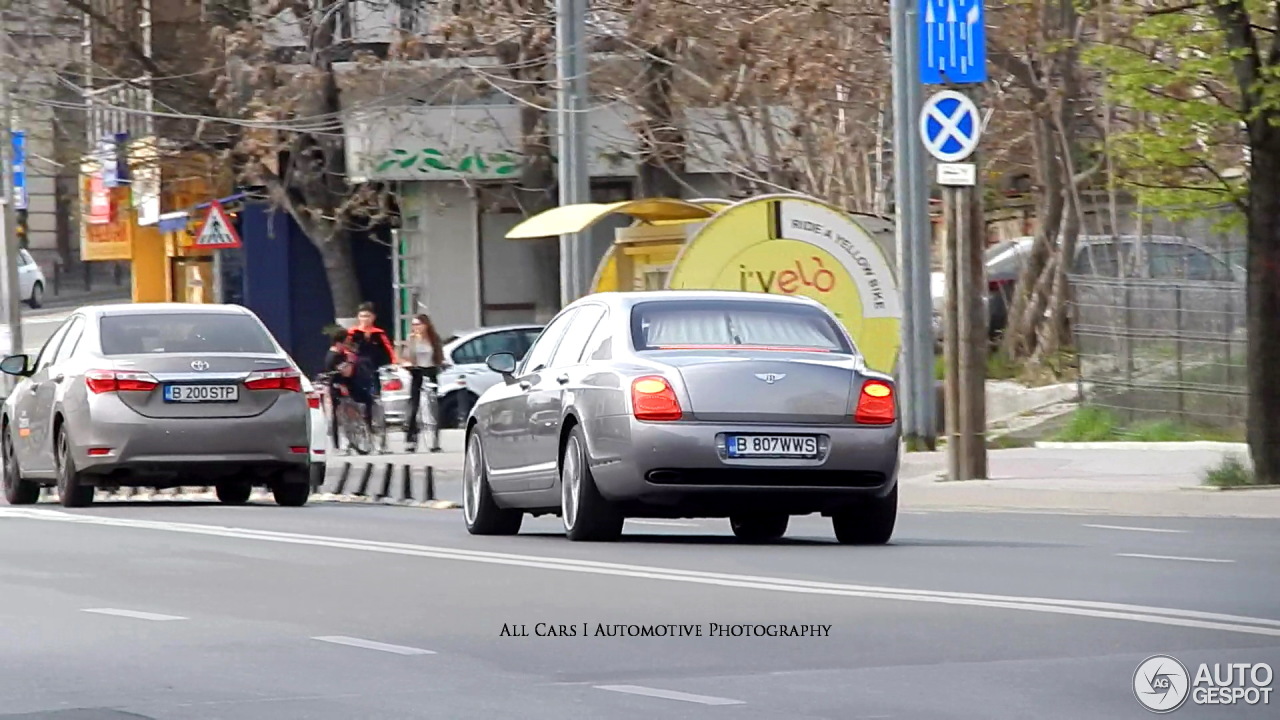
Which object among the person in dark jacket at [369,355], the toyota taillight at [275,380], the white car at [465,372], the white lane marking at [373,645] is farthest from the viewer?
the white car at [465,372]

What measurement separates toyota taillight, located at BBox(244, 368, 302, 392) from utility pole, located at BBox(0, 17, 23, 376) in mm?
18536

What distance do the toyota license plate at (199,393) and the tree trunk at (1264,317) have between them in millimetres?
7226

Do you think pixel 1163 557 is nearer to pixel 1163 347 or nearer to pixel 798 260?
pixel 798 260

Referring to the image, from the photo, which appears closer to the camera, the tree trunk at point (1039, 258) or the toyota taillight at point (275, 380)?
the toyota taillight at point (275, 380)

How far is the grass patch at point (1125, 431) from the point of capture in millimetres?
25266

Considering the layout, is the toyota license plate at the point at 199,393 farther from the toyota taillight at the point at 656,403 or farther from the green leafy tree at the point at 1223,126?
the green leafy tree at the point at 1223,126

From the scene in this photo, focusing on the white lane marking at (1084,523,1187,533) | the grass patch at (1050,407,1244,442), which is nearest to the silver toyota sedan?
the white lane marking at (1084,523,1187,533)

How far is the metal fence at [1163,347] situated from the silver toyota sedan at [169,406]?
29.8ft

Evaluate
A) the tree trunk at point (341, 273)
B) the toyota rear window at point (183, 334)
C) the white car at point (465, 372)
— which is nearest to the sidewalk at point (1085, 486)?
the toyota rear window at point (183, 334)

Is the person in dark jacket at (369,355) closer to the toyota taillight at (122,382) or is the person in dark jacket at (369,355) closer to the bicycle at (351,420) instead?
the bicycle at (351,420)

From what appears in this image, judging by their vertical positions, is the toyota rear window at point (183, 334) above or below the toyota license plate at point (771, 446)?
above

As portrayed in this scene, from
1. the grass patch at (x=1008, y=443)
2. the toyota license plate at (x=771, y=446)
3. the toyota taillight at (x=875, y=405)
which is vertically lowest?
the grass patch at (x=1008, y=443)

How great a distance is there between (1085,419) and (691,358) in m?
12.8

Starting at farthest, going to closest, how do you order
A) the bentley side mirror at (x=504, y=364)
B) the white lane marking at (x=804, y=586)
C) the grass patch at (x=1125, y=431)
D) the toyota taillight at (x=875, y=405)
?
the grass patch at (x=1125, y=431)
the bentley side mirror at (x=504, y=364)
the toyota taillight at (x=875, y=405)
the white lane marking at (x=804, y=586)
